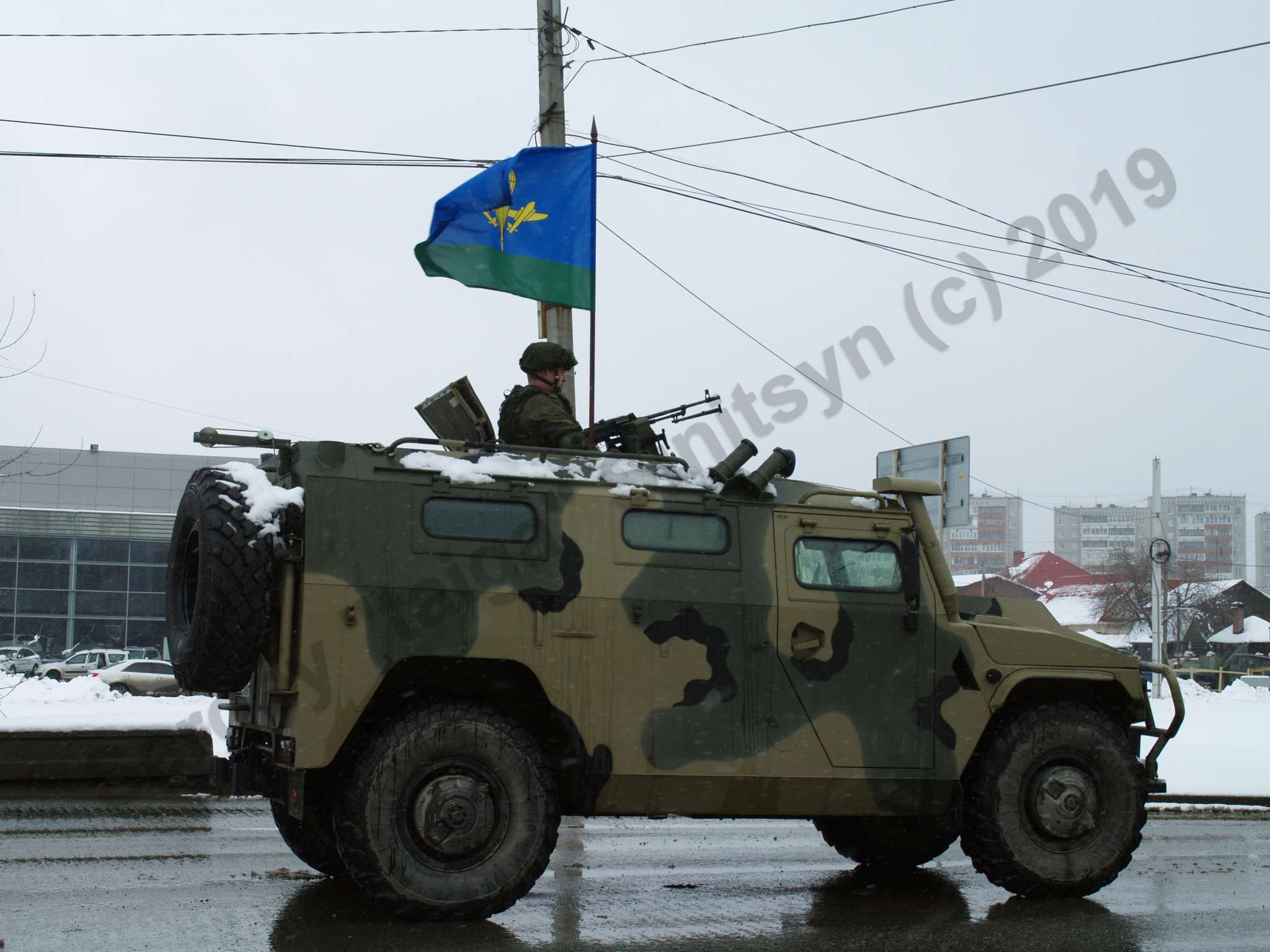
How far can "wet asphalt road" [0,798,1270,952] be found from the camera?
5859 millimetres

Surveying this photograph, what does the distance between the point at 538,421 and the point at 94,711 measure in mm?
11231

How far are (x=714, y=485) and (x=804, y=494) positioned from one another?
59cm

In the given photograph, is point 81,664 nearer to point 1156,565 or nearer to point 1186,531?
point 1156,565

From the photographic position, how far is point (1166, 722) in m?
20.1

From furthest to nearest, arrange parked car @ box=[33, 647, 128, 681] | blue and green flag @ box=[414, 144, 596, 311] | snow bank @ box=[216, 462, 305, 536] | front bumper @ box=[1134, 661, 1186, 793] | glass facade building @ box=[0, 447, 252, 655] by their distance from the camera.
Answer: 1. glass facade building @ box=[0, 447, 252, 655]
2. parked car @ box=[33, 647, 128, 681]
3. blue and green flag @ box=[414, 144, 596, 311]
4. front bumper @ box=[1134, 661, 1186, 793]
5. snow bank @ box=[216, 462, 305, 536]

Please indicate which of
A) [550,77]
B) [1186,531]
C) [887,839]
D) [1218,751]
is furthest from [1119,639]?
[1186,531]

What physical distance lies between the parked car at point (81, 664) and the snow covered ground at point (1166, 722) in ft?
35.3

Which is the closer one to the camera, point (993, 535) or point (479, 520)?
point (479, 520)

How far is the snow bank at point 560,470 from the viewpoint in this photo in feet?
21.6

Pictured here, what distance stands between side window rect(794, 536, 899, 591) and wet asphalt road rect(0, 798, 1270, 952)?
171cm

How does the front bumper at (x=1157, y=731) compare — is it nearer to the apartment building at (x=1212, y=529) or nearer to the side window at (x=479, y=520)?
the side window at (x=479, y=520)

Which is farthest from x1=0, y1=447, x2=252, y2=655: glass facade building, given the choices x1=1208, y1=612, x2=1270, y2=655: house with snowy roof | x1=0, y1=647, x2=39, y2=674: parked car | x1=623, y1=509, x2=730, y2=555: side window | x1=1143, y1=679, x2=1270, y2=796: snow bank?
x1=1208, y1=612, x2=1270, y2=655: house with snowy roof

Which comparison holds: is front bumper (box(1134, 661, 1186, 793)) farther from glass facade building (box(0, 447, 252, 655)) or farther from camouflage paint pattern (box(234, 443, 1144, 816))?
glass facade building (box(0, 447, 252, 655))

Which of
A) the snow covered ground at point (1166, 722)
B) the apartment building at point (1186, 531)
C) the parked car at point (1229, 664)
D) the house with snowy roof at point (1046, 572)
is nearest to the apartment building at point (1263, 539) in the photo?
the apartment building at point (1186, 531)
